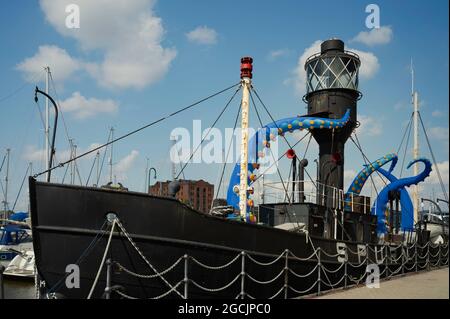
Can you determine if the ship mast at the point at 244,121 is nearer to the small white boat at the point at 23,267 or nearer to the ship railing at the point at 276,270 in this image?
the ship railing at the point at 276,270

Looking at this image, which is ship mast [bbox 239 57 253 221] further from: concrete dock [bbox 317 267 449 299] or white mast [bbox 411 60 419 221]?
white mast [bbox 411 60 419 221]

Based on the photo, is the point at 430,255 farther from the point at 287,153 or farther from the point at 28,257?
the point at 28,257

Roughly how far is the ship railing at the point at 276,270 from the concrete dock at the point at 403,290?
532 mm

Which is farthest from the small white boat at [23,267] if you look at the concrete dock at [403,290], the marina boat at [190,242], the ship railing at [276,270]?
the concrete dock at [403,290]

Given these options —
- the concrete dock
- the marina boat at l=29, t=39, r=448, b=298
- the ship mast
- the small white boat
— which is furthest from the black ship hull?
the small white boat

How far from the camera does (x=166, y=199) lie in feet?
27.3

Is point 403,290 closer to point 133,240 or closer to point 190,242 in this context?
point 190,242

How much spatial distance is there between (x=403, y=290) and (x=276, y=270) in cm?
331

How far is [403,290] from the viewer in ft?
33.0

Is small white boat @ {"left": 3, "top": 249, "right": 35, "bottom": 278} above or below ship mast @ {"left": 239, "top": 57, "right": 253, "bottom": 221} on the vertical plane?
below

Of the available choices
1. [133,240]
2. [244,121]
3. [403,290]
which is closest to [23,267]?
[133,240]

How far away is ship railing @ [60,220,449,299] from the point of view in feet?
26.0

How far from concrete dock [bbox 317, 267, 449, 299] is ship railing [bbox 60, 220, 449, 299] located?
532 mm

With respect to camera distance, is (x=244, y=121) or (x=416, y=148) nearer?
(x=244, y=121)
